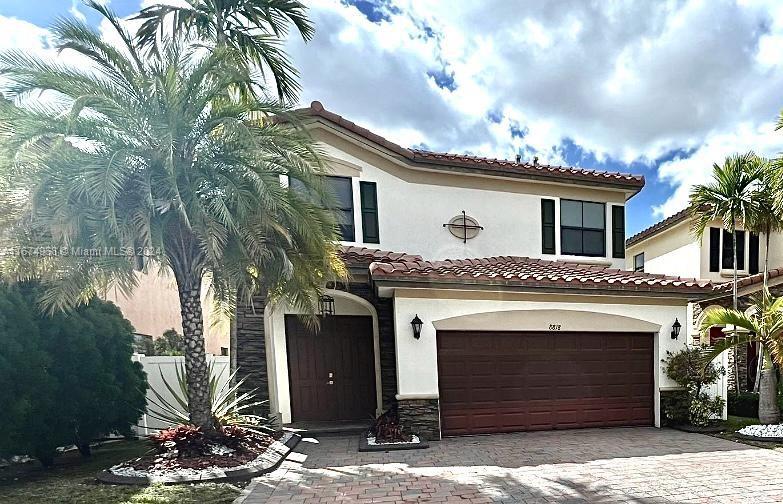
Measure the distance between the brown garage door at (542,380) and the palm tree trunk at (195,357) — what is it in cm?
493

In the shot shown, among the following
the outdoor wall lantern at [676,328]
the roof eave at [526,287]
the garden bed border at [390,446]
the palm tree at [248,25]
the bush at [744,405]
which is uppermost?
the palm tree at [248,25]

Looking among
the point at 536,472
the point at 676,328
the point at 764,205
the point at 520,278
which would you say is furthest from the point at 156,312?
the point at 764,205

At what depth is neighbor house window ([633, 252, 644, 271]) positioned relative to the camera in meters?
19.8

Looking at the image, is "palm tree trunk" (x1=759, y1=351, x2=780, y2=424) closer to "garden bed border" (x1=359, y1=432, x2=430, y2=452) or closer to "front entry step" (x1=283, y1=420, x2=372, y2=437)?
"garden bed border" (x1=359, y1=432, x2=430, y2=452)

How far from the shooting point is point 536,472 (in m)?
6.05

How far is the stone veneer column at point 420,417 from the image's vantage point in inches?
320

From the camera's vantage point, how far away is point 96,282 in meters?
6.16

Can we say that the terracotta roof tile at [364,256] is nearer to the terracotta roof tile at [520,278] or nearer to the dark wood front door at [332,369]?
the terracotta roof tile at [520,278]

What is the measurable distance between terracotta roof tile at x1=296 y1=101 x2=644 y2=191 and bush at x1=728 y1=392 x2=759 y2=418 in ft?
23.0

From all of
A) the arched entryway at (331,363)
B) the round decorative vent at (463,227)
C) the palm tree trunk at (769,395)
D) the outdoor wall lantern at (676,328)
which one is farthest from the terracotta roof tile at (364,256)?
the palm tree trunk at (769,395)

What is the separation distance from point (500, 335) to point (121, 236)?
7.89m

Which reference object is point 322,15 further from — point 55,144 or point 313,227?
point 55,144

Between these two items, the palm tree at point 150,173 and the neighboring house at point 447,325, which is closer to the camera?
the palm tree at point 150,173

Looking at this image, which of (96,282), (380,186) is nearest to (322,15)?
(380,186)
